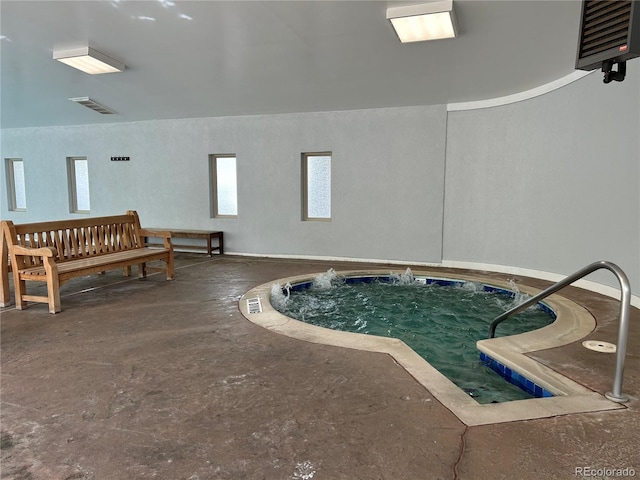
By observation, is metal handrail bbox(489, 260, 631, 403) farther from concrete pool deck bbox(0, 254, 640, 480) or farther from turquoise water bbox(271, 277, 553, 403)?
turquoise water bbox(271, 277, 553, 403)

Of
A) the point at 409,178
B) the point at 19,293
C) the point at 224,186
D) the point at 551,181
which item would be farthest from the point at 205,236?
the point at 551,181

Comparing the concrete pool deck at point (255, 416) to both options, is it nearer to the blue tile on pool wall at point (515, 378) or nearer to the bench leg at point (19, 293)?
the blue tile on pool wall at point (515, 378)

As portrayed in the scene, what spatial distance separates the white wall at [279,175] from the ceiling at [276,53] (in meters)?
0.42

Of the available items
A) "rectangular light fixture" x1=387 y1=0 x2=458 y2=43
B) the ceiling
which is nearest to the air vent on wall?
the ceiling

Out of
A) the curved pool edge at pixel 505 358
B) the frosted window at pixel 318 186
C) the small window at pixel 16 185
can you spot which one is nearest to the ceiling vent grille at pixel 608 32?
the curved pool edge at pixel 505 358

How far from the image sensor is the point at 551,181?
534 cm

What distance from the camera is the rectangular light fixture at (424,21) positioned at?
3.64 metres

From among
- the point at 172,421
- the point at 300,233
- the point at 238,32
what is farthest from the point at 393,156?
the point at 172,421

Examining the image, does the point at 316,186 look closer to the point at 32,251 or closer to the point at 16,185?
the point at 32,251

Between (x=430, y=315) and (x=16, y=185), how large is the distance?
10775 mm

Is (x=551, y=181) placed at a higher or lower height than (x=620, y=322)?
higher

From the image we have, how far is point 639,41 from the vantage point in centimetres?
193

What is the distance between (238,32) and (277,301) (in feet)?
10.5

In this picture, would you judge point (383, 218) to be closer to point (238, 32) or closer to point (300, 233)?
point (300, 233)
